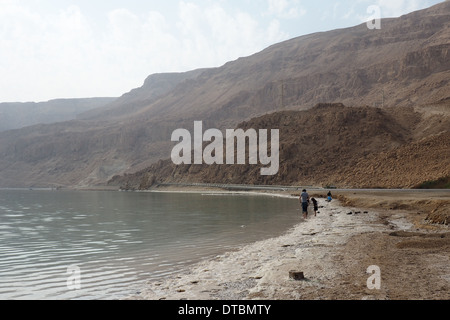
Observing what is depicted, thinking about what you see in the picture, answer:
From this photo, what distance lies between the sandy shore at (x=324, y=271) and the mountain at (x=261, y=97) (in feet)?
336

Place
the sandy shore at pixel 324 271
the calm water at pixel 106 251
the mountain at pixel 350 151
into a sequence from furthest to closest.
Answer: the mountain at pixel 350 151 → the calm water at pixel 106 251 → the sandy shore at pixel 324 271

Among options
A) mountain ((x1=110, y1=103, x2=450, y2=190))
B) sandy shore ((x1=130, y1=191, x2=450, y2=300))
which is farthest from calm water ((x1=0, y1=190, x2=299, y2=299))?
mountain ((x1=110, y1=103, x2=450, y2=190))

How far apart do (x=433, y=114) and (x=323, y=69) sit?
99.4 m

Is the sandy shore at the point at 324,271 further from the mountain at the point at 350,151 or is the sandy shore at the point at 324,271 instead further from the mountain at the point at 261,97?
the mountain at the point at 261,97

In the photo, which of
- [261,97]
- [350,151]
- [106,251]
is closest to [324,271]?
[106,251]

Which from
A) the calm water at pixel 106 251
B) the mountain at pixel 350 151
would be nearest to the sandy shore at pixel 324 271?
the calm water at pixel 106 251

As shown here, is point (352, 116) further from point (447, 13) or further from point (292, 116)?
point (447, 13)

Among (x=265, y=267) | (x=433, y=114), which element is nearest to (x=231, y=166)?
(x=433, y=114)

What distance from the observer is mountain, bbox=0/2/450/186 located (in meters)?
126

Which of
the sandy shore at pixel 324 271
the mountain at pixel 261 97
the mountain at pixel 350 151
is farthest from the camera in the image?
the mountain at pixel 261 97

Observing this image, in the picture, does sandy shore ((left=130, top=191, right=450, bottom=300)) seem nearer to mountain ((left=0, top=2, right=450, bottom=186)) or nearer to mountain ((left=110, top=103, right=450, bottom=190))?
mountain ((left=110, top=103, right=450, bottom=190))

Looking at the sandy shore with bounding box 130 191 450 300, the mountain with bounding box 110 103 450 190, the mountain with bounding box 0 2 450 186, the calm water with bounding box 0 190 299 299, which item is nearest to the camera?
the sandy shore with bounding box 130 191 450 300

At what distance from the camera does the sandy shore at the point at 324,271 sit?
7680 millimetres

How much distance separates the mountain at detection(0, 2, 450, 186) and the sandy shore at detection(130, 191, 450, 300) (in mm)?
102379
